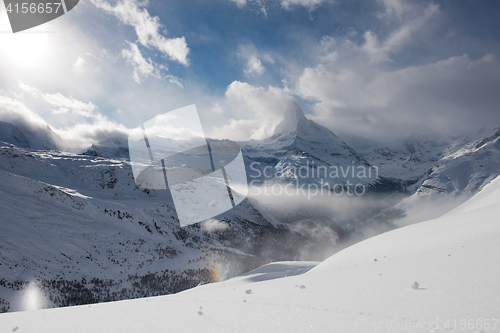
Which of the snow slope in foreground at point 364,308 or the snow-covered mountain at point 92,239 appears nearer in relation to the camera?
the snow slope in foreground at point 364,308

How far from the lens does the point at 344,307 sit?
245 centimetres

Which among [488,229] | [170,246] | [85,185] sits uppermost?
[85,185]

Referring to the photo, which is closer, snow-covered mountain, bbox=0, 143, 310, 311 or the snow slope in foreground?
the snow slope in foreground

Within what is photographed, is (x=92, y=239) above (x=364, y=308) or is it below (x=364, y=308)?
above

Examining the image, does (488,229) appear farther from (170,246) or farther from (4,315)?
(170,246)

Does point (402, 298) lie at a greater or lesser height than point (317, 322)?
greater

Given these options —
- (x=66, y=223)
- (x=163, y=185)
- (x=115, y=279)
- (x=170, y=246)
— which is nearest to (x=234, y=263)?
(x=170, y=246)

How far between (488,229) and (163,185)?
3184 inches

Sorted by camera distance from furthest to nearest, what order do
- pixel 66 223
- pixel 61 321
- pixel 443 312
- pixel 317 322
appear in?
pixel 66 223, pixel 61 321, pixel 317 322, pixel 443 312

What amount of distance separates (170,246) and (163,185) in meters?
32.8

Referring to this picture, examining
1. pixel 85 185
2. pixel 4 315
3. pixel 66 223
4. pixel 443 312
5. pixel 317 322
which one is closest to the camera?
pixel 443 312

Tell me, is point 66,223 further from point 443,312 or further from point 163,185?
point 443,312

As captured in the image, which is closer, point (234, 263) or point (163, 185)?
point (234, 263)

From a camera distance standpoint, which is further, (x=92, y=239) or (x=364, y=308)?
(x=92, y=239)
